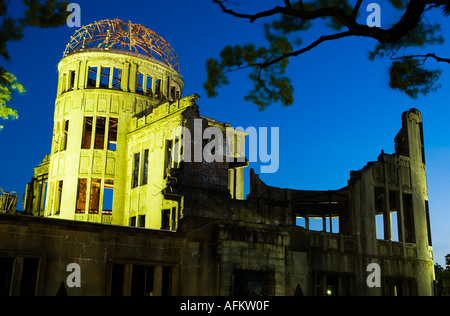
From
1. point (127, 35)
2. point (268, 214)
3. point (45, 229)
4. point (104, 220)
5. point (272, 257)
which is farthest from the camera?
point (127, 35)

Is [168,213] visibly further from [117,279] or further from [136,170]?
[117,279]

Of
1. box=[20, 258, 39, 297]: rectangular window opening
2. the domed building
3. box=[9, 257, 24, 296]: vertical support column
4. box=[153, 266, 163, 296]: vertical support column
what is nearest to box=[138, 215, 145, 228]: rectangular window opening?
the domed building

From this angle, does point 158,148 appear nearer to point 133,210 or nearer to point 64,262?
point 133,210

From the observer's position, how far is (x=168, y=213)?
28688mm

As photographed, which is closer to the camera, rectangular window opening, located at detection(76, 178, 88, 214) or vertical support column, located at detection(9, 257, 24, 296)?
vertical support column, located at detection(9, 257, 24, 296)

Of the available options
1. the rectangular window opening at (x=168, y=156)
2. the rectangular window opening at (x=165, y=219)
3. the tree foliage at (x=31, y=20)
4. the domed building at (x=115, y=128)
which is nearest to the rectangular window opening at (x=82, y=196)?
the domed building at (x=115, y=128)

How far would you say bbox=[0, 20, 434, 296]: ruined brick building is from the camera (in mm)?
16719

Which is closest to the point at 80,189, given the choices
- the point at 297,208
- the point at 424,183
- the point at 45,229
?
the point at 297,208

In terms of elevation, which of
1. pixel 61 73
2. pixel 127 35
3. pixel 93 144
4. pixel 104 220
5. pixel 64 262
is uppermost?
pixel 127 35

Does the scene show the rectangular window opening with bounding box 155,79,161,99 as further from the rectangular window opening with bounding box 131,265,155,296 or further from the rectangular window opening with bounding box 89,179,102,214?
the rectangular window opening with bounding box 131,265,155,296

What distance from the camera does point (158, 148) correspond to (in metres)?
30.5

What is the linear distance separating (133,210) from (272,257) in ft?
41.7

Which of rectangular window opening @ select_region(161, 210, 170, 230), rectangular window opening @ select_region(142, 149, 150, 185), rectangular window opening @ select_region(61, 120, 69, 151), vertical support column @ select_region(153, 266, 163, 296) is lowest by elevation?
vertical support column @ select_region(153, 266, 163, 296)

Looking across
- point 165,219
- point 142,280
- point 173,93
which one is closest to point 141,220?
point 165,219
